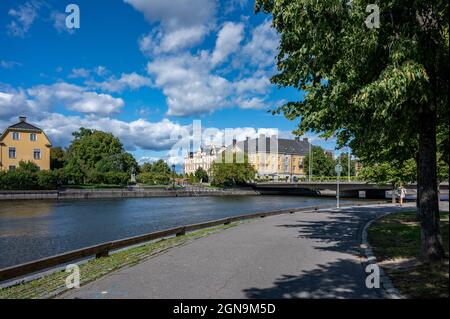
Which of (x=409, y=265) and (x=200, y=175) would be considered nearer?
(x=409, y=265)

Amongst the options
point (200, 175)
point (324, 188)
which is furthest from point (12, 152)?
point (200, 175)

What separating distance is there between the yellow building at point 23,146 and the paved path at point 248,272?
7408 centimetres

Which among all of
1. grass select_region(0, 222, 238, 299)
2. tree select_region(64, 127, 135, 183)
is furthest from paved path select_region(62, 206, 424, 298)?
tree select_region(64, 127, 135, 183)

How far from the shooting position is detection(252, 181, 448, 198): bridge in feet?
218

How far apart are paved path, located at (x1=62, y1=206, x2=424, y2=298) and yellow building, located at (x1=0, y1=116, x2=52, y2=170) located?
74.1m

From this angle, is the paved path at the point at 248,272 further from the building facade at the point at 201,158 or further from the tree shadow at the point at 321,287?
the building facade at the point at 201,158

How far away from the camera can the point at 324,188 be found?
76.1 meters

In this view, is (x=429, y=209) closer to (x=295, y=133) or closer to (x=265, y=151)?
(x=295, y=133)

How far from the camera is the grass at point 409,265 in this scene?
591 centimetres

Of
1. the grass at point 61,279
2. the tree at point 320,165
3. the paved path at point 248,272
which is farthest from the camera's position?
the tree at point 320,165

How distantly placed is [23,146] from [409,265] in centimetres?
8207

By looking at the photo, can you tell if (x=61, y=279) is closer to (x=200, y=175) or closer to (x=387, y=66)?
(x=387, y=66)

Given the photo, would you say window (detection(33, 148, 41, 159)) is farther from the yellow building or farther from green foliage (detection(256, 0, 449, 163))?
green foliage (detection(256, 0, 449, 163))

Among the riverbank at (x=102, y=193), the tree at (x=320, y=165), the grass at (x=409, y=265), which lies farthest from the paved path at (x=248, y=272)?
the tree at (x=320, y=165)
